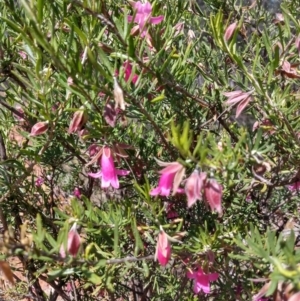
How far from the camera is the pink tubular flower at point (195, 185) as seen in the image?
2.29 feet

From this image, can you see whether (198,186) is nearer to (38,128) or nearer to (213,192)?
(213,192)

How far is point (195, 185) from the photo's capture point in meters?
0.70

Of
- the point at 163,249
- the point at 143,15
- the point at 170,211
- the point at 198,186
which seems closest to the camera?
the point at 198,186

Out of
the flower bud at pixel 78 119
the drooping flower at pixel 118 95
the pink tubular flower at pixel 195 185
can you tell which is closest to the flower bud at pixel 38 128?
the flower bud at pixel 78 119

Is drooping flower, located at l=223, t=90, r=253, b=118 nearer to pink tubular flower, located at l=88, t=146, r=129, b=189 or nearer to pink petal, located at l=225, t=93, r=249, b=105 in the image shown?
pink petal, located at l=225, t=93, r=249, b=105

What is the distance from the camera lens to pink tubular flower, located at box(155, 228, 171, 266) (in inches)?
31.5

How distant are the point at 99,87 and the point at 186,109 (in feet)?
1.20

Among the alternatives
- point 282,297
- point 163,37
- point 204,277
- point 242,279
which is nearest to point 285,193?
point 242,279

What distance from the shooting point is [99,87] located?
0.78m

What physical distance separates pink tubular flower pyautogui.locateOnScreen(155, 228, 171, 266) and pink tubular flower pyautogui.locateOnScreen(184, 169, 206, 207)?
5.3 inches

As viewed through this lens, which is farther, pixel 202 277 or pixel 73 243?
pixel 202 277

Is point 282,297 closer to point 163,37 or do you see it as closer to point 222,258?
point 222,258

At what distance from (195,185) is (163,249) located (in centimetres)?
16

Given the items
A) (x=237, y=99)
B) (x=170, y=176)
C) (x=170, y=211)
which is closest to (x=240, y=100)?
(x=237, y=99)
